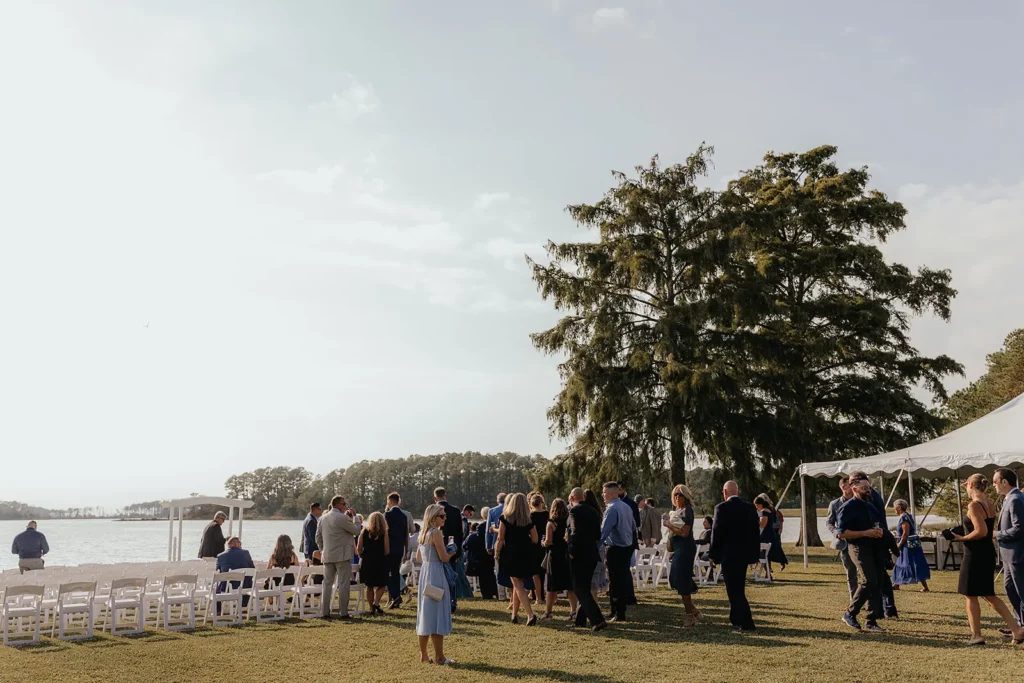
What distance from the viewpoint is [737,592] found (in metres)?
9.83

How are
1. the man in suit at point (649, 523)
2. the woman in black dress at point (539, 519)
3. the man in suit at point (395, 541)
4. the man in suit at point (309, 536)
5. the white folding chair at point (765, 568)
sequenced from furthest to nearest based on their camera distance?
1. the man in suit at point (649, 523)
2. the white folding chair at point (765, 568)
3. the man in suit at point (309, 536)
4. the man in suit at point (395, 541)
5. the woman in black dress at point (539, 519)

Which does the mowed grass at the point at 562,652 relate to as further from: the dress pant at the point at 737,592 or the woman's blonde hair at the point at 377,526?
the woman's blonde hair at the point at 377,526

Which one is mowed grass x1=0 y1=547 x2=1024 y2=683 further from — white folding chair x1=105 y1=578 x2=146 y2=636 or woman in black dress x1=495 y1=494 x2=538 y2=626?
woman in black dress x1=495 y1=494 x2=538 y2=626

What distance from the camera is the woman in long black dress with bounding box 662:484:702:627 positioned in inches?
397

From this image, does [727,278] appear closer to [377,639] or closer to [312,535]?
[312,535]

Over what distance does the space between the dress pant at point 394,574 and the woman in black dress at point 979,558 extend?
7504 mm

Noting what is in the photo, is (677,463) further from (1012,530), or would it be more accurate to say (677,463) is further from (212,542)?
(1012,530)

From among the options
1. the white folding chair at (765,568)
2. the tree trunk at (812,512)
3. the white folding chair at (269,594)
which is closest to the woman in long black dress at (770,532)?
the white folding chair at (765,568)

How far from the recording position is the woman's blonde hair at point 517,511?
36.9 feet

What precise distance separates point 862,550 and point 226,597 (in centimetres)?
803

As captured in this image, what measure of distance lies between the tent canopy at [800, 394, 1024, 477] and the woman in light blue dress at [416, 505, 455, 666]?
11.5 m

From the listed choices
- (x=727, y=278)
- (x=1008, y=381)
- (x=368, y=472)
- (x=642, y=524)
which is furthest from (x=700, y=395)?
(x=368, y=472)

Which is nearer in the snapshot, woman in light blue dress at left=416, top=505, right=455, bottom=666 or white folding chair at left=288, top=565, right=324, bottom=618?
woman in light blue dress at left=416, top=505, right=455, bottom=666

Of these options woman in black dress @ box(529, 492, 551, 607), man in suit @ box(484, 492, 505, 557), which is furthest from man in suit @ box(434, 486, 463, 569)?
woman in black dress @ box(529, 492, 551, 607)
